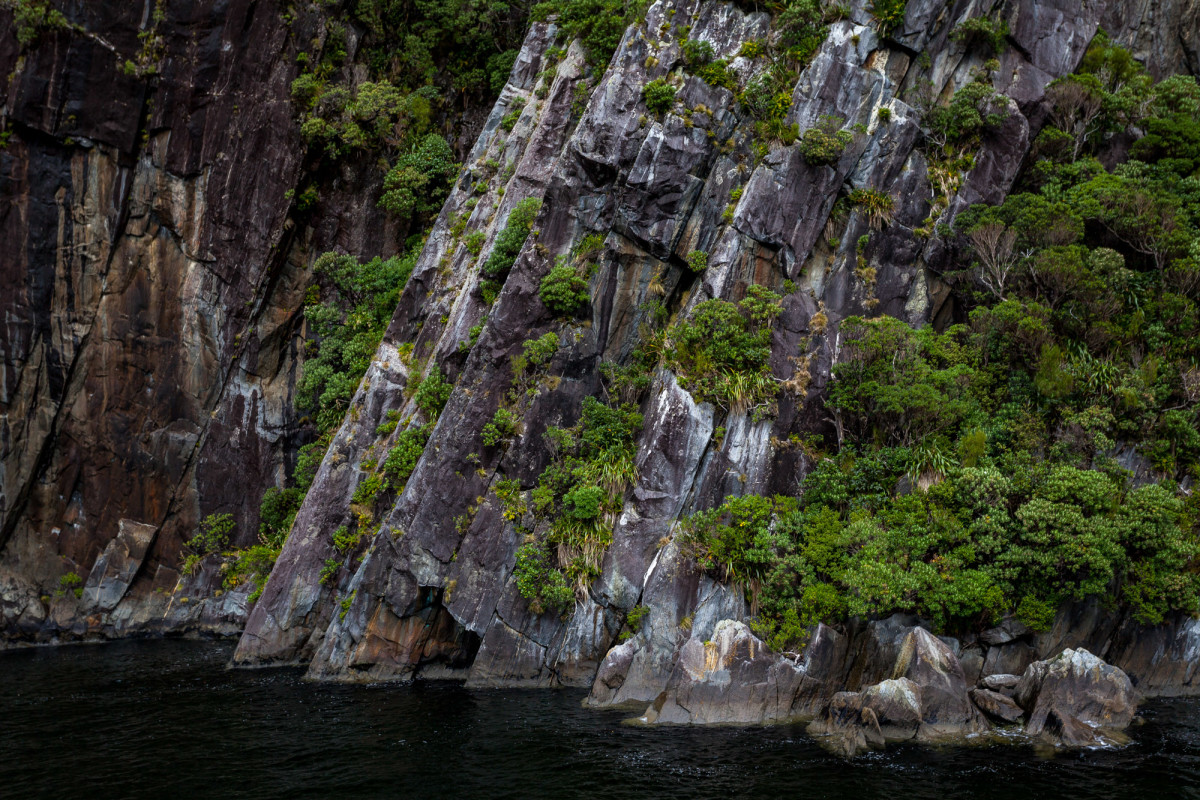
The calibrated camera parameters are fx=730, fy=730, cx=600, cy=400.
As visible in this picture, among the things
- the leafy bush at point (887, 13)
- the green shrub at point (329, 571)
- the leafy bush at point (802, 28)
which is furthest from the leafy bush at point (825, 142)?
the green shrub at point (329, 571)

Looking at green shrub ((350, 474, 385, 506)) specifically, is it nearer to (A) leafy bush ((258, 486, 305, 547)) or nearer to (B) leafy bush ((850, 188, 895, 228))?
(A) leafy bush ((258, 486, 305, 547))

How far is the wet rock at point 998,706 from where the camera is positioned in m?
18.2

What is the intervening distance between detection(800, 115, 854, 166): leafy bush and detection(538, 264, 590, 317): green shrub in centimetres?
926

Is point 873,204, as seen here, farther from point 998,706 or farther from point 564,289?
point 998,706

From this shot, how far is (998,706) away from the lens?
18.4 m

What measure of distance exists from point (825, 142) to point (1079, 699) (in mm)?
18644

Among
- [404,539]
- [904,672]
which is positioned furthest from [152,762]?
[904,672]

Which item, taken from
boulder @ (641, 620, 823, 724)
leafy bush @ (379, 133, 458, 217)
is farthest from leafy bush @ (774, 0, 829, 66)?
boulder @ (641, 620, 823, 724)

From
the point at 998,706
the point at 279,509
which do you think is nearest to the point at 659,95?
the point at 998,706

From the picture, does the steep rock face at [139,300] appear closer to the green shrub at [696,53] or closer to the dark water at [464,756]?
the dark water at [464,756]

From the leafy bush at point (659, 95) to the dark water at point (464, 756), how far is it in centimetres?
2078

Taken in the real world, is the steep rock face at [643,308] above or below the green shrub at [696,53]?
below

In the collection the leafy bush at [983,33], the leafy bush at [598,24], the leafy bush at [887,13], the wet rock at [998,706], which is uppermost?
the leafy bush at [983,33]

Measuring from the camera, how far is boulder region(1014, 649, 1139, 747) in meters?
17.4
